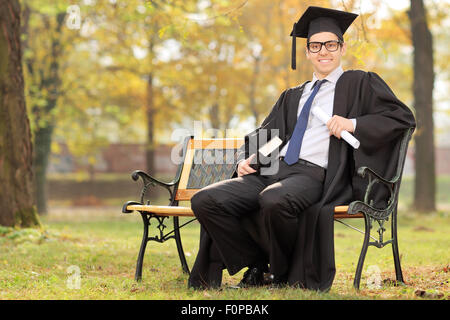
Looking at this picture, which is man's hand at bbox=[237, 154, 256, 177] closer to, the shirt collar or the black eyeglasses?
the shirt collar

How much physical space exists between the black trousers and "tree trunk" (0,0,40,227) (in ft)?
15.7

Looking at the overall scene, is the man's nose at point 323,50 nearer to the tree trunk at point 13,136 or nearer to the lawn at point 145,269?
the lawn at point 145,269

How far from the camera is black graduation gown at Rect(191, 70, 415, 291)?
405 centimetres

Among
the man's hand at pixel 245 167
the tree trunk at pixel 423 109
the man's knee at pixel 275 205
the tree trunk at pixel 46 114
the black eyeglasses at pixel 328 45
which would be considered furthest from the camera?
the tree trunk at pixel 46 114

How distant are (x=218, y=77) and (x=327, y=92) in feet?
46.1

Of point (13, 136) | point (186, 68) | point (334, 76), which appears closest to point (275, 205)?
point (334, 76)

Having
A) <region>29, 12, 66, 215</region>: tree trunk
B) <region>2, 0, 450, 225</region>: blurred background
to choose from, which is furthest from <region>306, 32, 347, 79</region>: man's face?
<region>29, 12, 66, 215</region>: tree trunk

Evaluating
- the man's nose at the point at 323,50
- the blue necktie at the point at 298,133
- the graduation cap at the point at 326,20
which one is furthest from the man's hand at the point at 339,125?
the graduation cap at the point at 326,20

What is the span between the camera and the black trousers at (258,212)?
4.00m

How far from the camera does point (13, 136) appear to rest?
27.5 feet

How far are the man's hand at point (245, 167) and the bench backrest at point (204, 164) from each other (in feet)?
2.61
